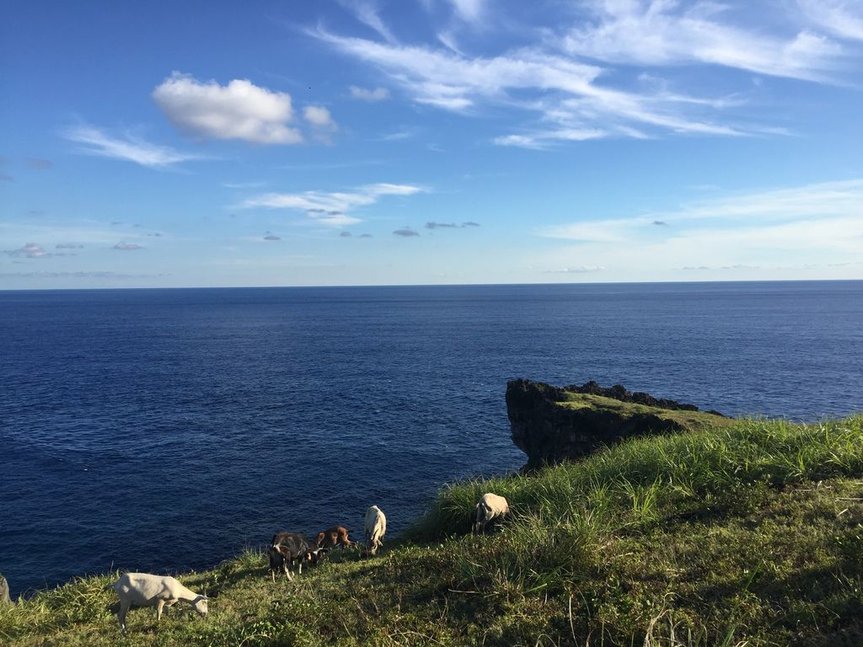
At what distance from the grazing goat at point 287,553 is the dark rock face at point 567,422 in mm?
19575

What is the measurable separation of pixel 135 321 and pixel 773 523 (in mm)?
200088

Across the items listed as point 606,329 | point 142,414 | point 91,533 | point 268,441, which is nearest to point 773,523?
point 91,533

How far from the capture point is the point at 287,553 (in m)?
12.8

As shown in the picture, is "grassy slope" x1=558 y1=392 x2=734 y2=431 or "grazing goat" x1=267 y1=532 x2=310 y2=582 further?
"grassy slope" x1=558 y1=392 x2=734 y2=431

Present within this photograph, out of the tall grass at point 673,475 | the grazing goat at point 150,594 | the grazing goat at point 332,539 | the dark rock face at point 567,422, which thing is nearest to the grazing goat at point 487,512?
the tall grass at point 673,475

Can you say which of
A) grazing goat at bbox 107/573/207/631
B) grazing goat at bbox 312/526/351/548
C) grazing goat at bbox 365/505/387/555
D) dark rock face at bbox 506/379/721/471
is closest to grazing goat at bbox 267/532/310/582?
grazing goat at bbox 312/526/351/548

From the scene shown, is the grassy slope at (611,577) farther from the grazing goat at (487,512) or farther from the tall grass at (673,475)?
the grazing goat at (487,512)

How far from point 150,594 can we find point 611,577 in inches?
326

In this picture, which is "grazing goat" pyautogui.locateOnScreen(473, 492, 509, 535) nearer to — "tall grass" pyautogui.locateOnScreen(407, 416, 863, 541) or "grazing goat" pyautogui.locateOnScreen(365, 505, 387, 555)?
"tall grass" pyautogui.locateOnScreen(407, 416, 863, 541)

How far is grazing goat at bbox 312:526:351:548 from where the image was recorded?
14.4 m

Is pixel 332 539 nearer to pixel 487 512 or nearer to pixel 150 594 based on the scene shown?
pixel 487 512

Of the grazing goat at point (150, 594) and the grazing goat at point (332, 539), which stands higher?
the grazing goat at point (150, 594)

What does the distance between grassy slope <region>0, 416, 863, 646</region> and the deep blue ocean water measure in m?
22.3

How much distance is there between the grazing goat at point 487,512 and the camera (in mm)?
12281
